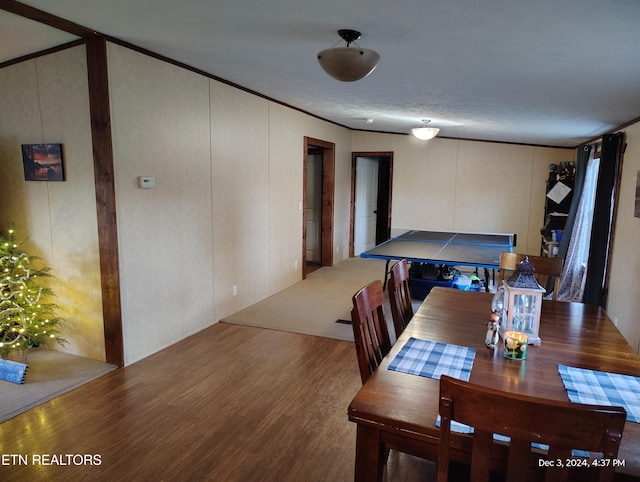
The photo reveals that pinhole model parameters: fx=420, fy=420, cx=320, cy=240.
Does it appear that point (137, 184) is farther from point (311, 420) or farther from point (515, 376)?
point (515, 376)

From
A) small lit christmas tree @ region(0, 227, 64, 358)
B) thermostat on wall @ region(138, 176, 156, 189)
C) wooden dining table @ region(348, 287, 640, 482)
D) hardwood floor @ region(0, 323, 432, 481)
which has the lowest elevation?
hardwood floor @ region(0, 323, 432, 481)

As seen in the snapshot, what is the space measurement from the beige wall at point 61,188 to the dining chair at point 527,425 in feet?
9.97

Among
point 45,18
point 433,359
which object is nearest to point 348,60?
point 433,359

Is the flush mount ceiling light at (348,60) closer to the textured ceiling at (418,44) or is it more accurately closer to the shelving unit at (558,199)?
the textured ceiling at (418,44)

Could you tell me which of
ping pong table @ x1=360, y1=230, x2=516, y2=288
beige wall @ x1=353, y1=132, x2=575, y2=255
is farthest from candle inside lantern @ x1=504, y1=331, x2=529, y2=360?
beige wall @ x1=353, y1=132, x2=575, y2=255

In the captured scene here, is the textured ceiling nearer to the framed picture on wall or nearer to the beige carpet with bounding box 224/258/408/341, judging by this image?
the framed picture on wall

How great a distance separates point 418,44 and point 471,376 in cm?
196

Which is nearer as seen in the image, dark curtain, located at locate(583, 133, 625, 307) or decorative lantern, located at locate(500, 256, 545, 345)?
decorative lantern, located at locate(500, 256, 545, 345)

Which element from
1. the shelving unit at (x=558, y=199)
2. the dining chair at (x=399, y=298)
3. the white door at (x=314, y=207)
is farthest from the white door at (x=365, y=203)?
the dining chair at (x=399, y=298)

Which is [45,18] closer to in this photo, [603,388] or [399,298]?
[399,298]

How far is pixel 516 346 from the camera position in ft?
5.26

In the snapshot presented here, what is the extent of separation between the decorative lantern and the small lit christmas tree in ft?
10.8

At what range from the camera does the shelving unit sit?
6.38m

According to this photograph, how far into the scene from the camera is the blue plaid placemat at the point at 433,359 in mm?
1507
